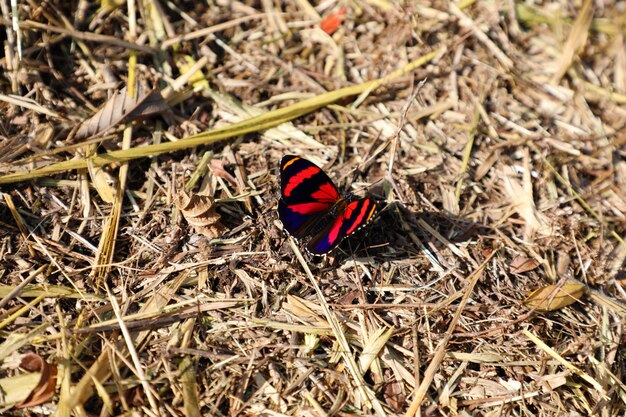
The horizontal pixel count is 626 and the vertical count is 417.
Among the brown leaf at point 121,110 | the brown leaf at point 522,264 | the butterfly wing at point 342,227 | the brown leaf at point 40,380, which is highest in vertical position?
the brown leaf at point 121,110

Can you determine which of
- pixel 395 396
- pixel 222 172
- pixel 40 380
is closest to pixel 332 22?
pixel 222 172

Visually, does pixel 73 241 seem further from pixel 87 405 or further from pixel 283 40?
pixel 283 40

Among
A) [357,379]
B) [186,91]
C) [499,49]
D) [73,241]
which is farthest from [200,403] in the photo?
[499,49]

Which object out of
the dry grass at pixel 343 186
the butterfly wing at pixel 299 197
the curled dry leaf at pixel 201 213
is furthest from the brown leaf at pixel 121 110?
the butterfly wing at pixel 299 197

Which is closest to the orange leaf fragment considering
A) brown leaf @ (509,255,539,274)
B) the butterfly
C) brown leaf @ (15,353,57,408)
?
the butterfly

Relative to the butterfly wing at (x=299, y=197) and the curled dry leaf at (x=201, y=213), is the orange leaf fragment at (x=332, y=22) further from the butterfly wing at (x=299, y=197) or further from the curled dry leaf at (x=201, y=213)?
the curled dry leaf at (x=201, y=213)

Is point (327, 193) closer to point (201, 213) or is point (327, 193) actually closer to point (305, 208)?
point (305, 208)

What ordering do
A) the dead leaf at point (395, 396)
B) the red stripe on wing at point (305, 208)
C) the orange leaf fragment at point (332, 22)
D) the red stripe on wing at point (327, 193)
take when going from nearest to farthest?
the dead leaf at point (395, 396) < the red stripe on wing at point (305, 208) < the red stripe on wing at point (327, 193) < the orange leaf fragment at point (332, 22)
